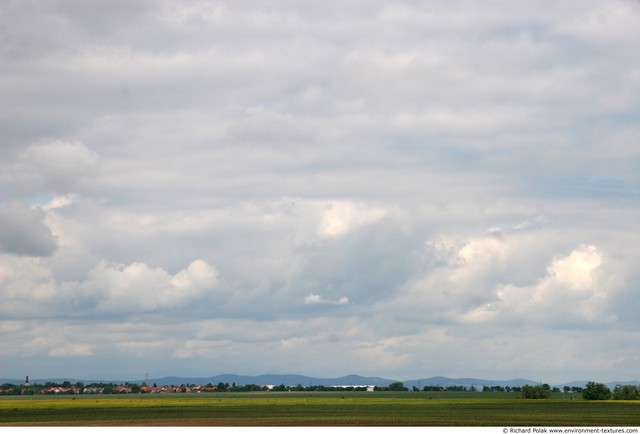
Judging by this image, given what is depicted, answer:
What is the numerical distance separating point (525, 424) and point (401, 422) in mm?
17580

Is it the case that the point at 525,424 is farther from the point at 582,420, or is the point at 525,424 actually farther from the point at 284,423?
the point at 284,423

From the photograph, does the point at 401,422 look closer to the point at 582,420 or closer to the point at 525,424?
the point at 525,424

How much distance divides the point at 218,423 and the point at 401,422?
26085 millimetres

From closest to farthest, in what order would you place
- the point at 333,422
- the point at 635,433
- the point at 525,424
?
the point at 635,433
the point at 525,424
the point at 333,422

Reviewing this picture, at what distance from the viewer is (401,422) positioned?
116 m

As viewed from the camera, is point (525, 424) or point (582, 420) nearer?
point (525, 424)

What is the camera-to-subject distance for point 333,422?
115m

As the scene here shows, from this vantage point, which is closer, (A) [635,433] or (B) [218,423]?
(A) [635,433]

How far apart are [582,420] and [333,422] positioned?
37686mm

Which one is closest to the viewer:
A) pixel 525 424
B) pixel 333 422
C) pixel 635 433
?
pixel 635 433

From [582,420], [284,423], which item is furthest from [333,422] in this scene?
[582,420]

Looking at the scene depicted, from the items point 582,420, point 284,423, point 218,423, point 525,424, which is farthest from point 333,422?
point 582,420

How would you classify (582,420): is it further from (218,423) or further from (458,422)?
(218,423)

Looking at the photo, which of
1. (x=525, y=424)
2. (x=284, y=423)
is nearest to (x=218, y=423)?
(x=284, y=423)
